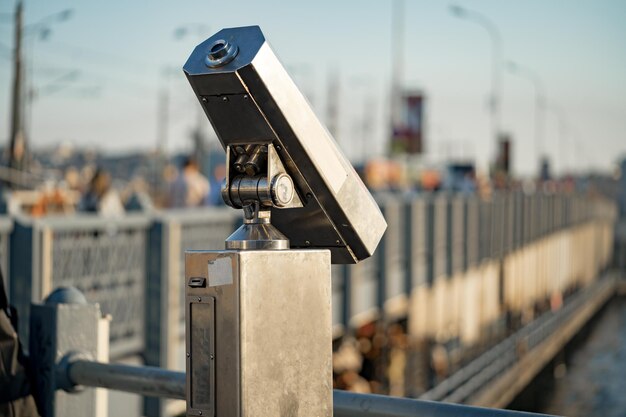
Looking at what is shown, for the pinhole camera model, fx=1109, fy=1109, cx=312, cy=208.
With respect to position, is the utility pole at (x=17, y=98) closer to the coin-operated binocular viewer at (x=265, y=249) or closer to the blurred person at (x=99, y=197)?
the blurred person at (x=99, y=197)

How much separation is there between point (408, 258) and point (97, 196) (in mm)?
12245

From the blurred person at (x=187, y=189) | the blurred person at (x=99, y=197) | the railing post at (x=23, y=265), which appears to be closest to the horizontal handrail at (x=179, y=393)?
the railing post at (x=23, y=265)

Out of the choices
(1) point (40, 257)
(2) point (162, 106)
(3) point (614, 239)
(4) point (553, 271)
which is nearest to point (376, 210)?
(1) point (40, 257)

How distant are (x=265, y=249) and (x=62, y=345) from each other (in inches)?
46.4

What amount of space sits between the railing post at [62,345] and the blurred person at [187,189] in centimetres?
1036

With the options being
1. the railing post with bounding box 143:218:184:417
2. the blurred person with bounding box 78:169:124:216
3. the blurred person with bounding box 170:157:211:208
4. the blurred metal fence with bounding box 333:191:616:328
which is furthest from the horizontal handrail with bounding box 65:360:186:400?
the blurred metal fence with bounding box 333:191:616:328

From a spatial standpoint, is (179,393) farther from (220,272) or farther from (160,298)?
(160,298)

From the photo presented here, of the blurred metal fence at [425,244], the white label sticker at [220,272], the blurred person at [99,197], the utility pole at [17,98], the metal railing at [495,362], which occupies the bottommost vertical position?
the metal railing at [495,362]

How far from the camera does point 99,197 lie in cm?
1213

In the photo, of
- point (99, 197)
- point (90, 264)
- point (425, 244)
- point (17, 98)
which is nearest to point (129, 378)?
point (90, 264)

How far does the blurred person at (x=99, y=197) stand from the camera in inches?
459

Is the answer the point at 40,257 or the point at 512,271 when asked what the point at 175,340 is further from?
the point at 512,271

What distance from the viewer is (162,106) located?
1964 inches

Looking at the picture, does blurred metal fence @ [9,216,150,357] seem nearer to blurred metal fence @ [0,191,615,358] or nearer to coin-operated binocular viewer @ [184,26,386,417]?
blurred metal fence @ [0,191,615,358]
